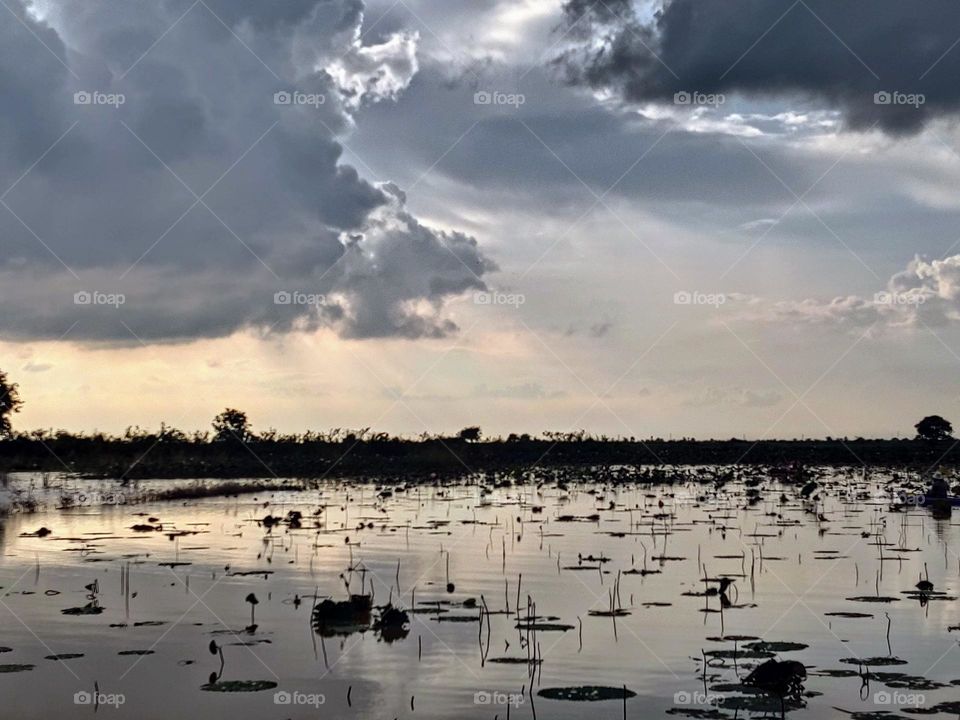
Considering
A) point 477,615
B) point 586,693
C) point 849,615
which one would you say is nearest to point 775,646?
point 849,615

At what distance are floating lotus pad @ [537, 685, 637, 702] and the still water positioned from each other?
1.4 inches

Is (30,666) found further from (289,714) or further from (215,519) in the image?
(215,519)

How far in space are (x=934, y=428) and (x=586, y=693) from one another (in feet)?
268

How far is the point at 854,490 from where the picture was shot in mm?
38062

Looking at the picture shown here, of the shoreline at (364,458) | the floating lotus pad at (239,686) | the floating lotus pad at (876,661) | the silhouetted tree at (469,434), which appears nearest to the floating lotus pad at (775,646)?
the floating lotus pad at (876,661)

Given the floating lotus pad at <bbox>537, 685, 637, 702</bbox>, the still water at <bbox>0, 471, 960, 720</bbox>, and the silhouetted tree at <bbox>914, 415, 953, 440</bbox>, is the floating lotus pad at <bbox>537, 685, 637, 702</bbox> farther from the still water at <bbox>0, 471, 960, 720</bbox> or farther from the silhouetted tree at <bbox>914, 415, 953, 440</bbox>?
the silhouetted tree at <bbox>914, 415, 953, 440</bbox>

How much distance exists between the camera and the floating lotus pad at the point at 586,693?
9664 mm

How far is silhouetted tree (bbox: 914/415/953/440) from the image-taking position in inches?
3287

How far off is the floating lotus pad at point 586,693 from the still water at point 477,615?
35 mm

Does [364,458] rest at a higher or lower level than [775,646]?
higher

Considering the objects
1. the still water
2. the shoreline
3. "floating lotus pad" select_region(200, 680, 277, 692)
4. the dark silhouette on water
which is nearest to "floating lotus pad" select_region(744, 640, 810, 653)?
the still water

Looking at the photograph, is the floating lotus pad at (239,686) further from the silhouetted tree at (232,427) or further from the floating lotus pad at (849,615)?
the silhouetted tree at (232,427)

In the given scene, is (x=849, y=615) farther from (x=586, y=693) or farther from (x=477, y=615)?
(x=586, y=693)

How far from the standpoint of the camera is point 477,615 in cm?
1349
